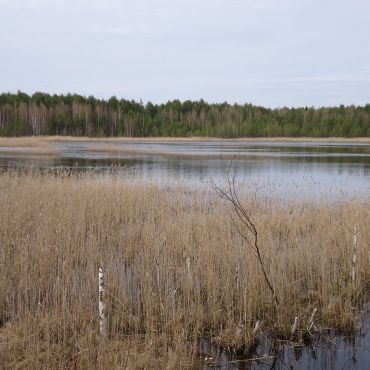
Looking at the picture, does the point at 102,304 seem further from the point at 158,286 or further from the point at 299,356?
the point at 299,356

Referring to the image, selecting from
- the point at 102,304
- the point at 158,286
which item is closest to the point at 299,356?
the point at 158,286

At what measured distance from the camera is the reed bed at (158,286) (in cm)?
432

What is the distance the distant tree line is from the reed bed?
79.4 meters

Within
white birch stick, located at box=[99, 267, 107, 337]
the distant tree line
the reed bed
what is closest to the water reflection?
the reed bed

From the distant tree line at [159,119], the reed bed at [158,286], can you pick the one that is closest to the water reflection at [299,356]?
the reed bed at [158,286]

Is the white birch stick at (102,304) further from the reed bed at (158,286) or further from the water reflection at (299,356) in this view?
the water reflection at (299,356)

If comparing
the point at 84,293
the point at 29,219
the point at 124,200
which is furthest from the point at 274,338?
the point at 124,200

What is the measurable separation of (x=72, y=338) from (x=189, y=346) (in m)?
1.16

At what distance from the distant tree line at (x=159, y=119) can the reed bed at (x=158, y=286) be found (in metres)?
79.4

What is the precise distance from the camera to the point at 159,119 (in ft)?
330

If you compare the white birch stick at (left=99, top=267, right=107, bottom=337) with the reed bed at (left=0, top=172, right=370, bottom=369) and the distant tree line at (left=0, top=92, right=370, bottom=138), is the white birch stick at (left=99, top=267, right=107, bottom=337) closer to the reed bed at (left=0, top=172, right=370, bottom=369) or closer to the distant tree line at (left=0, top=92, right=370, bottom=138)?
the reed bed at (left=0, top=172, right=370, bottom=369)

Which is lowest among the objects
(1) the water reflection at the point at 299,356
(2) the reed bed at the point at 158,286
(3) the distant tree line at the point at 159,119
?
(1) the water reflection at the point at 299,356

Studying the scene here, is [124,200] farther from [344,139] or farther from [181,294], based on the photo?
[344,139]

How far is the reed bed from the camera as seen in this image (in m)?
4.32
